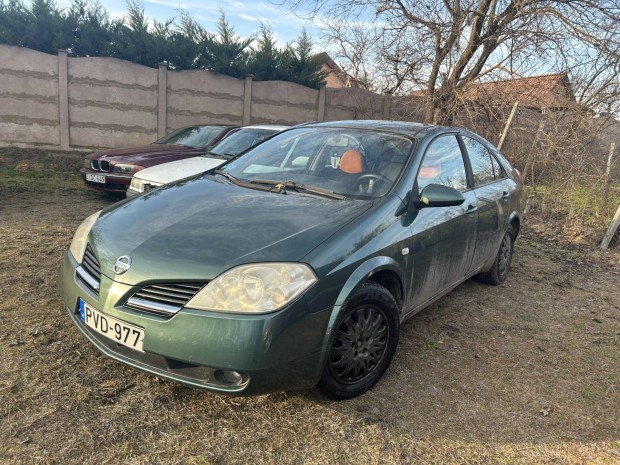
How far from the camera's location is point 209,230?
246 cm

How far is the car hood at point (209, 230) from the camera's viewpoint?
2.21 metres

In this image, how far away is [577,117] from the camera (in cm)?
799

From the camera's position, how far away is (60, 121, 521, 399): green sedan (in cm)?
211

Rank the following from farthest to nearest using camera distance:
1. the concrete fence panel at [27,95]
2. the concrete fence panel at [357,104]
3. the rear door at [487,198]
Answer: the concrete fence panel at [357,104], the concrete fence panel at [27,95], the rear door at [487,198]

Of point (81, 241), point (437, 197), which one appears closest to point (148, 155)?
point (81, 241)

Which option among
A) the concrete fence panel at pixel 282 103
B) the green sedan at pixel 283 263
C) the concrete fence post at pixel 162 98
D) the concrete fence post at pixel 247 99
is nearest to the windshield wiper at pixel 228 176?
the green sedan at pixel 283 263

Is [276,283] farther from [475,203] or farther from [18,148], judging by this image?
[18,148]

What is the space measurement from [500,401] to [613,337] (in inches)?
68.2

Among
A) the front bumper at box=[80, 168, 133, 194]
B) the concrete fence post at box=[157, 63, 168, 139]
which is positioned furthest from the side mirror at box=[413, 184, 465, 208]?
the concrete fence post at box=[157, 63, 168, 139]

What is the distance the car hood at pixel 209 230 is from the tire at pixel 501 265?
2.43 m

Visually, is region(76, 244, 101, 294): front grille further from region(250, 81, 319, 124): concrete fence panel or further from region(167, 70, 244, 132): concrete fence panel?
region(250, 81, 319, 124): concrete fence panel

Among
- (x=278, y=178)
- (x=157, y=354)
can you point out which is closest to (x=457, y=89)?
(x=278, y=178)

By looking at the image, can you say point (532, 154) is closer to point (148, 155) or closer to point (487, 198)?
point (487, 198)

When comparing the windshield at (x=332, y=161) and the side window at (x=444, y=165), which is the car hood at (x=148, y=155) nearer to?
the windshield at (x=332, y=161)
